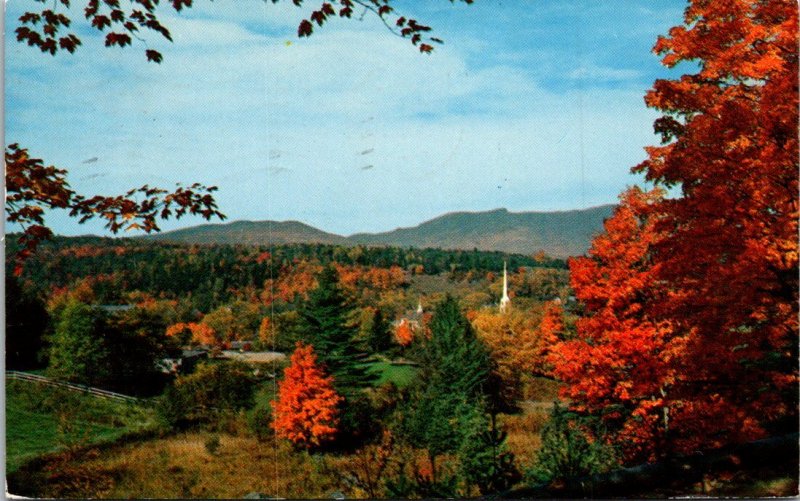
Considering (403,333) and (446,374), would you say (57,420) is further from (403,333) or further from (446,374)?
(446,374)

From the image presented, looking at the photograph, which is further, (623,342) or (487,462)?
(623,342)

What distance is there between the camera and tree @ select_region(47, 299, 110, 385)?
296 inches

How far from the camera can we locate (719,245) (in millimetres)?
5531

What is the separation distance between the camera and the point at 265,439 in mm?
8445

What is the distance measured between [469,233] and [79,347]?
→ 654 centimetres

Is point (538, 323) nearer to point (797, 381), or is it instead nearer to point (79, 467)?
point (797, 381)

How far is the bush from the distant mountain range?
2869mm

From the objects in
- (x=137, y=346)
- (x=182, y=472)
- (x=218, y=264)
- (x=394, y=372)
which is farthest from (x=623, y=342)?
(x=137, y=346)

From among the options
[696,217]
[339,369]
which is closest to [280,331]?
[339,369]

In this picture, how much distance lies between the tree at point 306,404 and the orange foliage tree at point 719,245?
13.3 feet

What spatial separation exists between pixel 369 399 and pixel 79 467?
4495mm

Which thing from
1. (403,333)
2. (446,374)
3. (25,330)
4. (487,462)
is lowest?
(487,462)

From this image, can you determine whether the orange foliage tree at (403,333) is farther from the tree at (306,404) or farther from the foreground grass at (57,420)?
the foreground grass at (57,420)

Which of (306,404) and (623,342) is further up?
(623,342)
